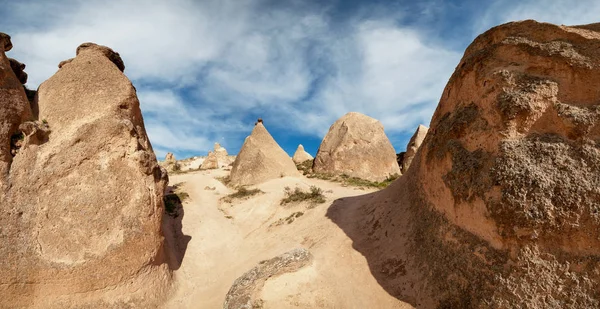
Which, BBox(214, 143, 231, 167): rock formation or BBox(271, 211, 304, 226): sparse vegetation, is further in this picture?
BBox(214, 143, 231, 167): rock formation

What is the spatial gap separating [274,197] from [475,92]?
917 cm

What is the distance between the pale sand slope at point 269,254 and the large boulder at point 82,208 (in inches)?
50.8

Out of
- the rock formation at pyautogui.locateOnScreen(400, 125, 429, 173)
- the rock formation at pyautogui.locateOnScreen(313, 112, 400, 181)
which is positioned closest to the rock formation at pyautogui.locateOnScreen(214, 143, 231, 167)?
the rock formation at pyautogui.locateOnScreen(313, 112, 400, 181)

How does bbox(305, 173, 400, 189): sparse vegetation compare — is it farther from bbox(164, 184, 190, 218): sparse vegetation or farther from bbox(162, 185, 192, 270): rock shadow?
bbox(162, 185, 192, 270): rock shadow

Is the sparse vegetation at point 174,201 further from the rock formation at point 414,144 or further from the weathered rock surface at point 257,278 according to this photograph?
the rock formation at point 414,144

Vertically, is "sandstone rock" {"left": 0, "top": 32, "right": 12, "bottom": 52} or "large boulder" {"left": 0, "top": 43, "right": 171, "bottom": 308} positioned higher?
"sandstone rock" {"left": 0, "top": 32, "right": 12, "bottom": 52}

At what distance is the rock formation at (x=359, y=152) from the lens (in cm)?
1886

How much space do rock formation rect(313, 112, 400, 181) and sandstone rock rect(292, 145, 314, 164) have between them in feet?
17.9

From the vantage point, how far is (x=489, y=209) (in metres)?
4.57

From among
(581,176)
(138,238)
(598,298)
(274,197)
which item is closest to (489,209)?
(581,176)

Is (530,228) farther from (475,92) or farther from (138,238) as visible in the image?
(138,238)

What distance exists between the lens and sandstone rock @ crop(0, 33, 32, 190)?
19.1 feet

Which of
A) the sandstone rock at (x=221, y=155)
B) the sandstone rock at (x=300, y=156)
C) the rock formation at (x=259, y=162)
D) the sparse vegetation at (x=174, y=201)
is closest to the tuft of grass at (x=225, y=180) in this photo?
the rock formation at (x=259, y=162)

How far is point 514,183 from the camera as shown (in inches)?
171
